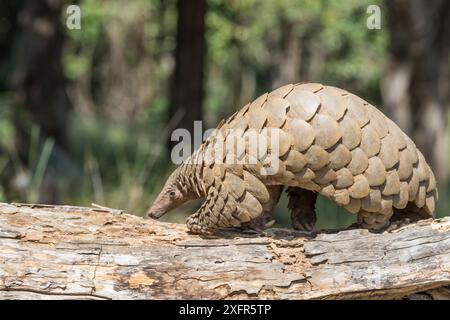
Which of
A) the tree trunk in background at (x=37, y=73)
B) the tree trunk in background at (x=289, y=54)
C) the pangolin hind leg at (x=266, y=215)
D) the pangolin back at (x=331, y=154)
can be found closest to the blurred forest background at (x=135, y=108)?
the tree trunk in background at (x=37, y=73)

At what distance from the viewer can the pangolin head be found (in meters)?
2.48

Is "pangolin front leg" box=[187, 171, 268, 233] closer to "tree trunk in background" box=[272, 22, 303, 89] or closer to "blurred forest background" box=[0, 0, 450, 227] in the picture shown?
"blurred forest background" box=[0, 0, 450, 227]

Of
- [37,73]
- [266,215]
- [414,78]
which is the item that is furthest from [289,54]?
[266,215]

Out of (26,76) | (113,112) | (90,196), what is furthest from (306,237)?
(113,112)

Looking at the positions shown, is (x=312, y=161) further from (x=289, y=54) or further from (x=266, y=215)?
(x=289, y=54)

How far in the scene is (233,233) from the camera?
2289 millimetres

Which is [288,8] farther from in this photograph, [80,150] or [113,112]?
[80,150]

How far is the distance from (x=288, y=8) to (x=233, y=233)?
14346 millimetres

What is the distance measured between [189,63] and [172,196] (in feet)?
12.0

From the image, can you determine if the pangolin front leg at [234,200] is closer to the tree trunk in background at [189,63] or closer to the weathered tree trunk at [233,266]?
the weathered tree trunk at [233,266]

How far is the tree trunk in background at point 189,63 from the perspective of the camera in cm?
594

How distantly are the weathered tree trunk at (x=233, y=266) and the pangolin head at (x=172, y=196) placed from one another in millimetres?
319

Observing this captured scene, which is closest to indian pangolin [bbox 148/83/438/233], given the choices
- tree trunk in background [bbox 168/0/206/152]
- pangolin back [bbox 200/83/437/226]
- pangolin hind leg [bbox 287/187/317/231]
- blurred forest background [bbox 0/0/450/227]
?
pangolin back [bbox 200/83/437/226]

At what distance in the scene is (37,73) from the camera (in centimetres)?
605
